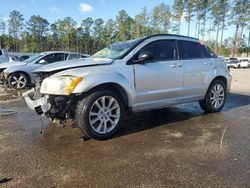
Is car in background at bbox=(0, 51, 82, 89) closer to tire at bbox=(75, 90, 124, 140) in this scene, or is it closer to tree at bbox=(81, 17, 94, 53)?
tire at bbox=(75, 90, 124, 140)

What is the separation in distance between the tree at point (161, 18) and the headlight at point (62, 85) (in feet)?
209

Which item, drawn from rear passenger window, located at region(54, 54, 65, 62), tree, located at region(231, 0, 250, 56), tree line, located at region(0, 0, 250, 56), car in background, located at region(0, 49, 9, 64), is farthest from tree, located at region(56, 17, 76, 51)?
rear passenger window, located at region(54, 54, 65, 62)

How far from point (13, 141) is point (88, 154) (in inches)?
56.5

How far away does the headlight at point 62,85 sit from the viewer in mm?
4355

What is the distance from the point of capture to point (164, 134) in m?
4.99

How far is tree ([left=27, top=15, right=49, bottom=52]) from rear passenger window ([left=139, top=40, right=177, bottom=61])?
75178 mm

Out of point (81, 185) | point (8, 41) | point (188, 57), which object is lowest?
point (81, 185)

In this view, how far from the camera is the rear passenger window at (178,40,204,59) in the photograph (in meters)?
6.06

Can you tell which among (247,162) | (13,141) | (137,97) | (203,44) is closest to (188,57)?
(203,44)

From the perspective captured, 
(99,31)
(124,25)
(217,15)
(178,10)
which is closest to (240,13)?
(217,15)

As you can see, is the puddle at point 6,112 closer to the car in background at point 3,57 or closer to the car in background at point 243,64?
the car in background at point 3,57

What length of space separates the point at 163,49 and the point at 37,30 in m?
77.7

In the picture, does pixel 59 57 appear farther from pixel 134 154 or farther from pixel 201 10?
pixel 201 10

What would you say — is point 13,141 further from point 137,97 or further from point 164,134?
point 164,134
